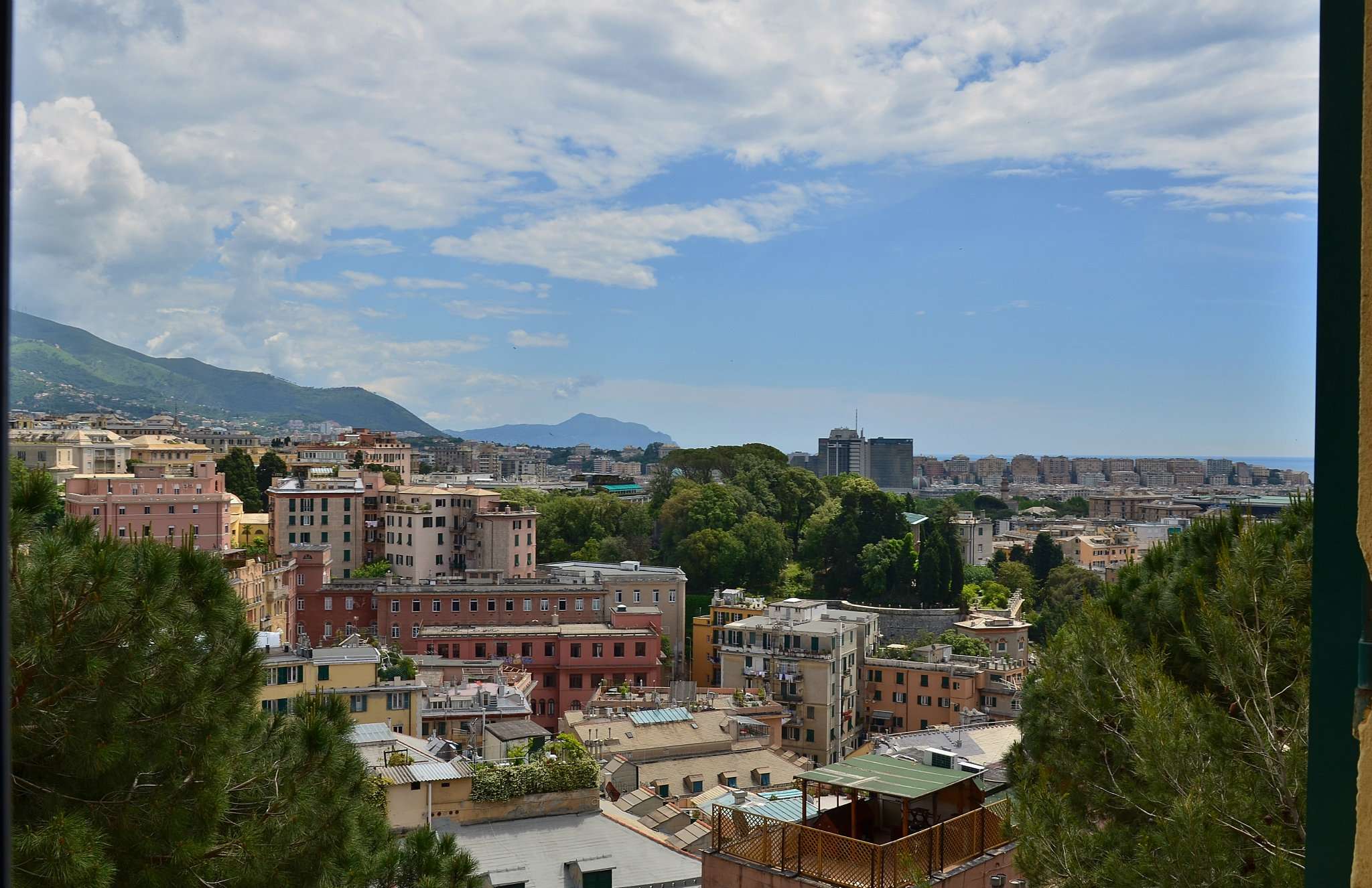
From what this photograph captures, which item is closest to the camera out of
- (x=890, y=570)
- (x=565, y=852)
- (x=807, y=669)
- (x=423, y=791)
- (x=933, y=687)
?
(x=565, y=852)

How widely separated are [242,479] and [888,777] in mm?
34948

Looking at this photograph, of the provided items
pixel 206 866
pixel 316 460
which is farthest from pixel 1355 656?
pixel 316 460

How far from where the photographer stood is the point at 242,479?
123 feet

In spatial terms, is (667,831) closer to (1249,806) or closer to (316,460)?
(1249,806)

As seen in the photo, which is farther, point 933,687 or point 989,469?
point 989,469

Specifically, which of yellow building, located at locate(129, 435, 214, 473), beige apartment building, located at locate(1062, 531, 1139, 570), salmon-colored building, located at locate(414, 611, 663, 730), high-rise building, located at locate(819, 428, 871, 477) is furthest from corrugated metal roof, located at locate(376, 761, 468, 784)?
high-rise building, located at locate(819, 428, 871, 477)

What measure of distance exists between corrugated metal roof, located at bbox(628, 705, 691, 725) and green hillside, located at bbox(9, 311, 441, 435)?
54666 millimetres

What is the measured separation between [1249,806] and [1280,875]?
0.33m

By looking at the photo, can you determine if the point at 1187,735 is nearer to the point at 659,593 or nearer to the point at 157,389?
the point at 659,593

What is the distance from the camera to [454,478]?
5525cm

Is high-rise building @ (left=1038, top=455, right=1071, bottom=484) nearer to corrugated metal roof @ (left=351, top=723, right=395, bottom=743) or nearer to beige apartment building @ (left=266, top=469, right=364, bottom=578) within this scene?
beige apartment building @ (left=266, top=469, right=364, bottom=578)

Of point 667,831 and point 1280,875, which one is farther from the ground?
point 1280,875

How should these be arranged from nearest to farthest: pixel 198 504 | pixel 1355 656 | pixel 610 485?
1. pixel 1355 656
2. pixel 198 504
3. pixel 610 485

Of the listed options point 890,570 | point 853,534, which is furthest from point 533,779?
point 853,534
